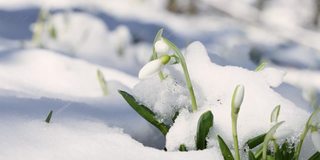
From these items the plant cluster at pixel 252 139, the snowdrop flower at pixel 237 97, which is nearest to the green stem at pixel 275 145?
the plant cluster at pixel 252 139

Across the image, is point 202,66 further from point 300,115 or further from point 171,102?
point 300,115

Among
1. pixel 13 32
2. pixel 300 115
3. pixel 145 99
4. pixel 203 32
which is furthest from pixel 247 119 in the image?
pixel 203 32

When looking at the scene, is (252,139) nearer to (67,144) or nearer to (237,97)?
(237,97)

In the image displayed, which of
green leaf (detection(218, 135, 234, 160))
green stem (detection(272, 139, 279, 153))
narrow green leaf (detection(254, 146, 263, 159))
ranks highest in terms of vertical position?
green stem (detection(272, 139, 279, 153))

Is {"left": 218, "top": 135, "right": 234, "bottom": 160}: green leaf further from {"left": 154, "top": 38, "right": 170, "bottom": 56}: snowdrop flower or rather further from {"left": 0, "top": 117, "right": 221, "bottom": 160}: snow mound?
{"left": 154, "top": 38, "right": 170, "bottom": 56}: snowdrop flower

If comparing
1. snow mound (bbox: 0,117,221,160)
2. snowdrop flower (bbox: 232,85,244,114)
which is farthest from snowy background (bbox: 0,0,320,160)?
snowdrop flower (bbox: 232,85,244,114)

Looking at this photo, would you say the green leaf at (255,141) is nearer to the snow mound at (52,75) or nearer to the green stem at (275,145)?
the green stem at (275,145)

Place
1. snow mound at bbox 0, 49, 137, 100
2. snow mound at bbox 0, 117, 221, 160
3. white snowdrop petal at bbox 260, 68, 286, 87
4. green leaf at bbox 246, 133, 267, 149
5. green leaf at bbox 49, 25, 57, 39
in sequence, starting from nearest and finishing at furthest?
1. snow mound at bbox 0, 117, 221, 160
2. green leaf at bbox 246, 133, 267, 149
3. white snowdrop petal at bbox 260, 68, 286, 87
4. snow mound at bbox 0, 49, 137, 100
5. green leaf at bbox 49, 25, 57, 39

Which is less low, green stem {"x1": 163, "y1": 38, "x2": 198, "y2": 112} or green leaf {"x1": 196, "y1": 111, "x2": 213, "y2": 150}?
green stem {"x1": 163, "y1": 38, "x2": 198, "y2": 112}

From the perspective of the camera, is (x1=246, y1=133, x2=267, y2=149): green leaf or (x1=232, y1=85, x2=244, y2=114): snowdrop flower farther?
(x1=246, y1=133, x2=267, y2=149): green leaf
